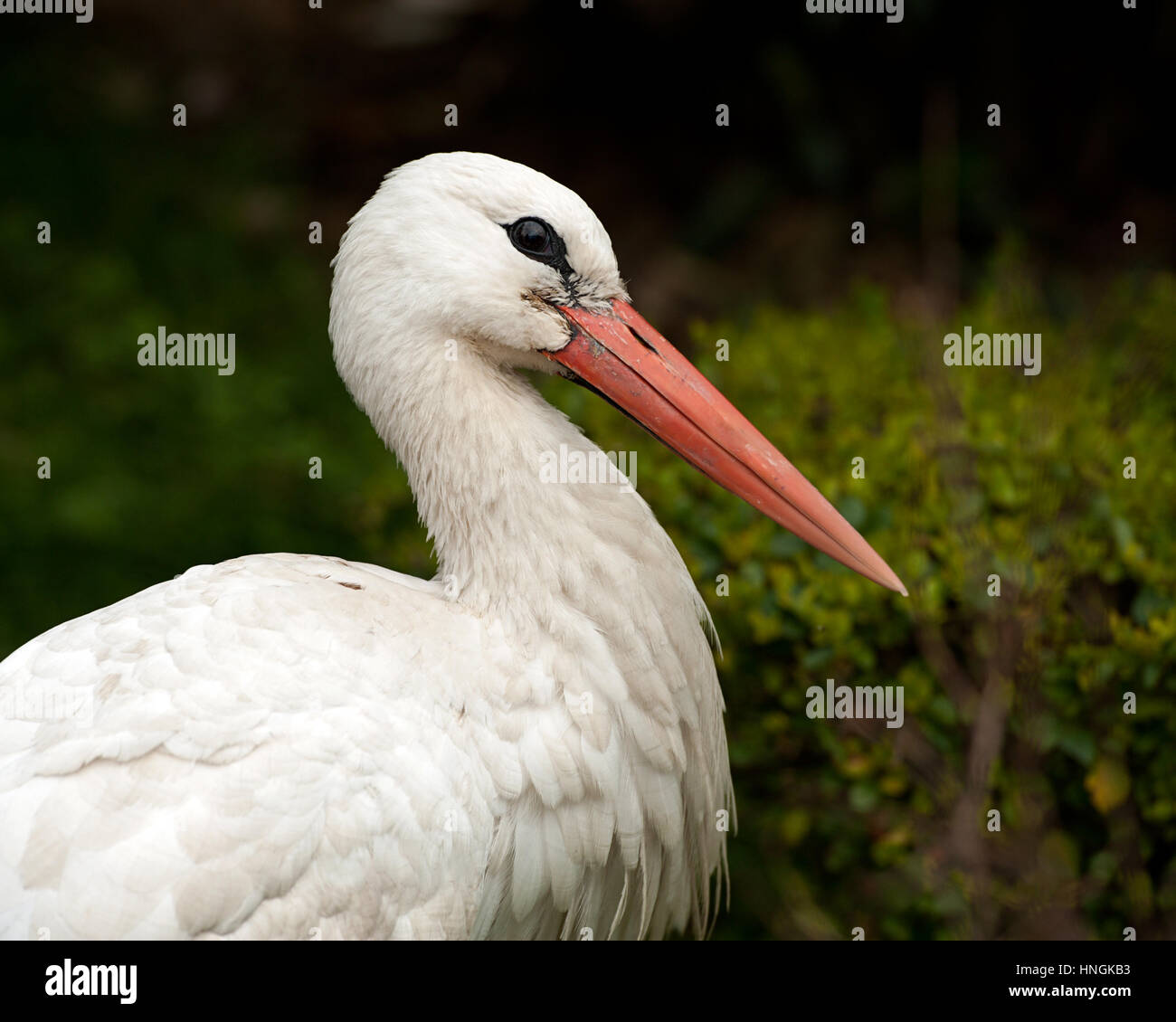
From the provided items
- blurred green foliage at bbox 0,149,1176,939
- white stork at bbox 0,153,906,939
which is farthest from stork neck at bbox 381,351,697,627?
blurred green foliage at bbox 0,149,1176,939

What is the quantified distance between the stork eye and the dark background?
91 centimetres

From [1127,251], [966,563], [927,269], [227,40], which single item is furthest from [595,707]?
[227,40]

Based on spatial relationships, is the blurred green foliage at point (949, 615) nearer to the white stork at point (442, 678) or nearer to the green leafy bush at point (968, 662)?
the green leafy bush at point (968, 662)

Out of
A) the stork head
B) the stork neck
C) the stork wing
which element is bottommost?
the stork wing

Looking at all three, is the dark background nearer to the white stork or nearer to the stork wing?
the white stork

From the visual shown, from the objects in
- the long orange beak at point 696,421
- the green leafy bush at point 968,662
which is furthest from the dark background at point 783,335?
the long orange beak at point 696,421

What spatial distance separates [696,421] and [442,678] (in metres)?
0.67

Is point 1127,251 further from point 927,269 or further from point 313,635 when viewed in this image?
point 313,635

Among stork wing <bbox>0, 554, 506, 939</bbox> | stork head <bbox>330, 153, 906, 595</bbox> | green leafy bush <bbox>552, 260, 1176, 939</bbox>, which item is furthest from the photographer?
green leafy bush <bbox>552, 260, 1176, 939</bbox>

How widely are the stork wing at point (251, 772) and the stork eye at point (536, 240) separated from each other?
680mm

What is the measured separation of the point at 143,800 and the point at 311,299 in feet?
15.1

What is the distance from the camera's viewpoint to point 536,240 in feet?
7.93

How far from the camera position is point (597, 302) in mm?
2486

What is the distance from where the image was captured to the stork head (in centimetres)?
239
